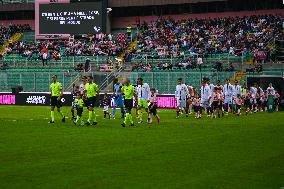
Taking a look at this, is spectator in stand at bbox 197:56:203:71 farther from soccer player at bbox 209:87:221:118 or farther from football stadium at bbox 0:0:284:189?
soccer player at bbox 209:87:221:118

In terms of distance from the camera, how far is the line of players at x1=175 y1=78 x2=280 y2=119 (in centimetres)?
4069

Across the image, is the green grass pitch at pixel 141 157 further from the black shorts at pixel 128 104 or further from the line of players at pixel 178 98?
the line of players at pixel 178 98

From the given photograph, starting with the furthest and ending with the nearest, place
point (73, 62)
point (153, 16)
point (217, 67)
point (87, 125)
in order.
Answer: point (153, 16) → point (73, 62) → point (217, 67) → point (87, 125)

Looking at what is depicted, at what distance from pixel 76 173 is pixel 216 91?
1041 inches

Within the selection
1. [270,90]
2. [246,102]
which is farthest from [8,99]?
Result: [270,90]

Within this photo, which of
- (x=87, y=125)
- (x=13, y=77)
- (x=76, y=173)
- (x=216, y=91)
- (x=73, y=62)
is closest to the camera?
(x=76, y=173)

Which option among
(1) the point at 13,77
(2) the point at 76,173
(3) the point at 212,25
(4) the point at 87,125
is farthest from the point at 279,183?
(3) the point at 212,25

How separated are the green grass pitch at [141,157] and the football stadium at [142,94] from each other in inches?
1.4

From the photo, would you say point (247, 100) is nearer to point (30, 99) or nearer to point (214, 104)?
point (214, 104)

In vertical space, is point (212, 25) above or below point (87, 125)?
above

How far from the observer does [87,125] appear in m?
32.8

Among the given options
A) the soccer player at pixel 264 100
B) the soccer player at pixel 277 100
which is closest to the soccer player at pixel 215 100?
the soccer player at pixel 264 100

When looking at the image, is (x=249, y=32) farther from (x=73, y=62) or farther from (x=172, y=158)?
(x=172, y=158)

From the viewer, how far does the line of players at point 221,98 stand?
40.7m
